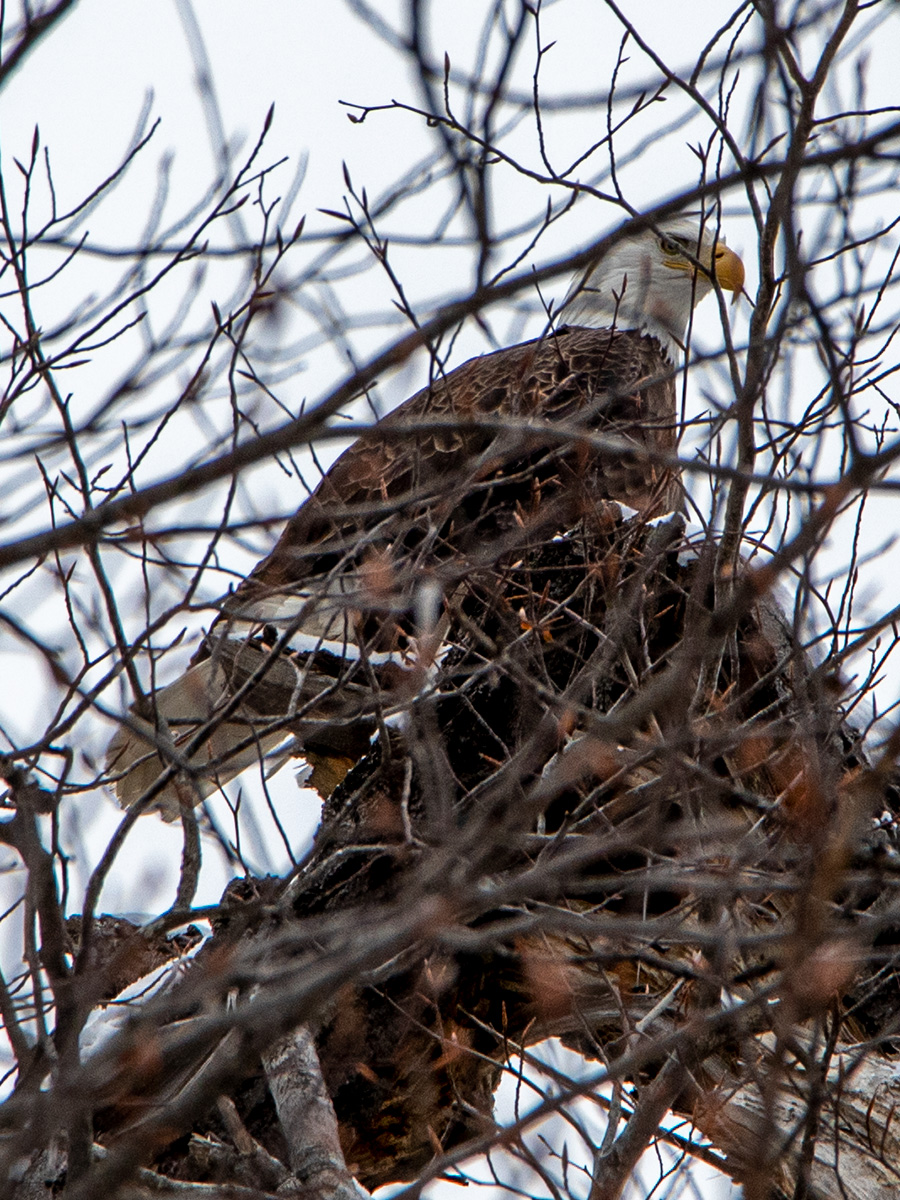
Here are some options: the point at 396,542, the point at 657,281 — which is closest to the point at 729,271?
the point at 657,281

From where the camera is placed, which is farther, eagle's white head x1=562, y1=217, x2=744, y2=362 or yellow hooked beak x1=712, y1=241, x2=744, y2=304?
eagle's white head x1=562, y1=217, x2=744, y2=362

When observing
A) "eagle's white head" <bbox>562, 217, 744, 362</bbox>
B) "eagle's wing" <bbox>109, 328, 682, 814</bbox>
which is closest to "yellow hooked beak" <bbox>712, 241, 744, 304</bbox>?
"eagle's white head" <bbox>562, 217, 744, 362</bbox>

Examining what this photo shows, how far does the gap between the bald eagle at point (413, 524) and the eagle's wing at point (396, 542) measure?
0.04 ft

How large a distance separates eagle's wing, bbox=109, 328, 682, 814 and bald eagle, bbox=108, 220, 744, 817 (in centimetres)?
1

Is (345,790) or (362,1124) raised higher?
(345,790)

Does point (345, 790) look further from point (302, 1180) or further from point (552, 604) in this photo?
point (302, 1180)

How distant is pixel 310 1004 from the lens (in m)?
1.49

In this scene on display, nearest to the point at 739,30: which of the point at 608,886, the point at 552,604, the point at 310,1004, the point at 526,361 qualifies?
the point at 526,361

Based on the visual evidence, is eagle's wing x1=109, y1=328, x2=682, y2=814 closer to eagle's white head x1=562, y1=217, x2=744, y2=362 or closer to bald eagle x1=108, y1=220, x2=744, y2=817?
bald eagle x1=108, y1=220, x2=744, y2=817

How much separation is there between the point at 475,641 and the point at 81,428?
132 centimetres

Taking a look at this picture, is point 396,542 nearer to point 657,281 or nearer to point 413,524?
point 413,524

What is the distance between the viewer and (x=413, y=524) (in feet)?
11.7

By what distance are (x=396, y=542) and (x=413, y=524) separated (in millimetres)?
107

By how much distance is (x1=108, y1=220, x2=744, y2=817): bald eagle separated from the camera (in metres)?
2.79
